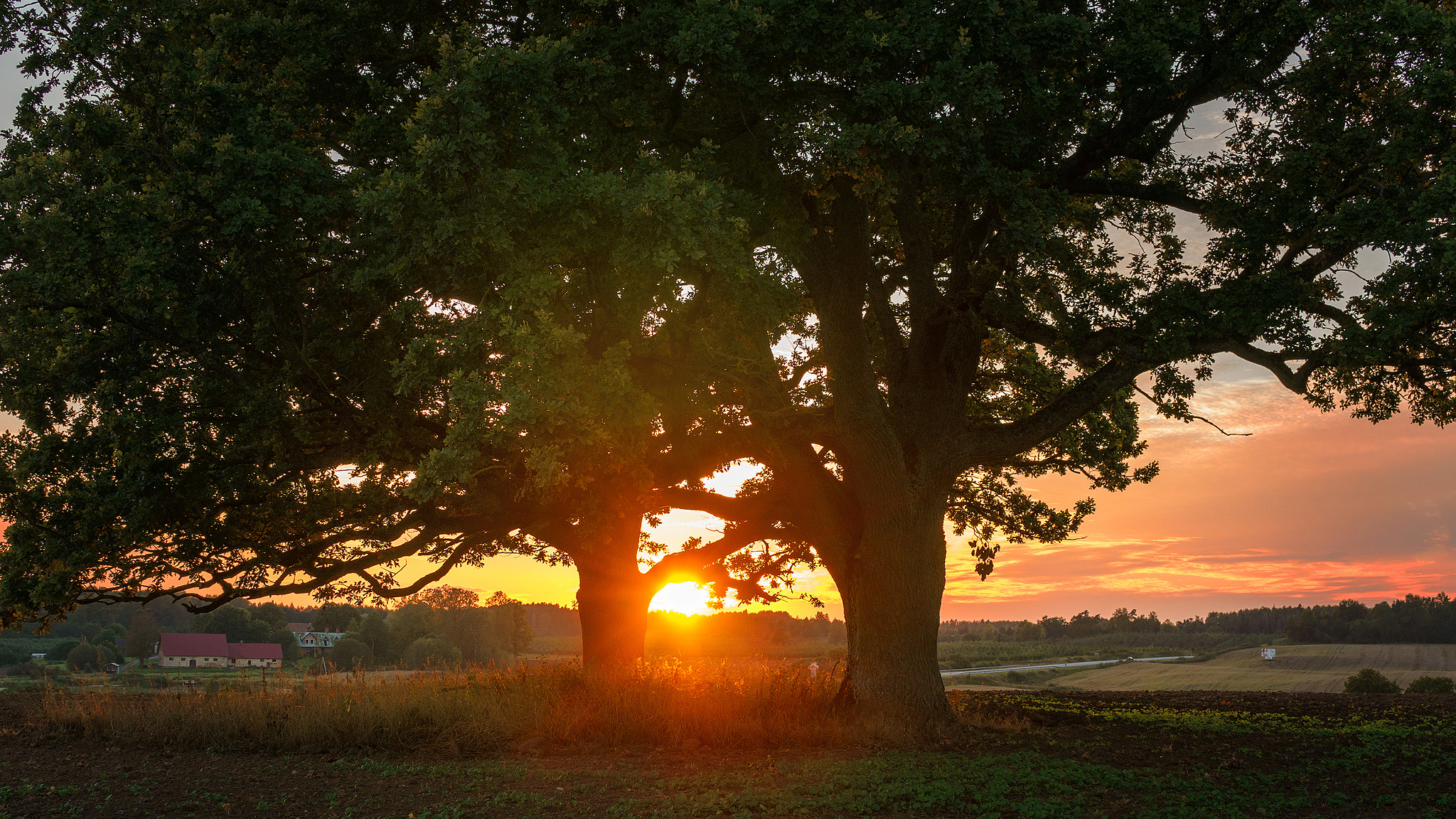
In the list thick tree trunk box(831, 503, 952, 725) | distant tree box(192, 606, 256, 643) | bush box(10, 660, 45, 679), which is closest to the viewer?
thick tree trunk box(831, 503, 952, 725)

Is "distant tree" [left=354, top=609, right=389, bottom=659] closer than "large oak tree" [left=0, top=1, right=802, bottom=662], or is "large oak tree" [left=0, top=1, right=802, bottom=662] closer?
"large oak tree" [left=0, top=1, right=802, bottom=662]

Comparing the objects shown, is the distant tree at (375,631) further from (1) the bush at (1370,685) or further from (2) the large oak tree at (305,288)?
→ (1) the bush at (1370,685)

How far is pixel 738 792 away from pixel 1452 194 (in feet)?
31.4

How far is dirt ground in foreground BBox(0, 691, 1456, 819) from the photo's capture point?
24.6 feet

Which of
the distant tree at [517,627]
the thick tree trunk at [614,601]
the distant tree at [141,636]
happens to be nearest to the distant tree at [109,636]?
the distant tree at [141,636]

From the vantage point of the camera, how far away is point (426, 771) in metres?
9.38

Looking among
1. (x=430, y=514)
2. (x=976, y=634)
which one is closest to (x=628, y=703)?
(x=430, y=514)

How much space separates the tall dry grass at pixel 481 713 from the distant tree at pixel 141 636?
54539 mm

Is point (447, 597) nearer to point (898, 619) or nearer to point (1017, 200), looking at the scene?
point (898, 619)

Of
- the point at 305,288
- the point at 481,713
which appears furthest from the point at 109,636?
the point at 481,713

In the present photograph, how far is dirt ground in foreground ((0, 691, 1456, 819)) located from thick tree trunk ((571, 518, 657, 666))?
20.4ft

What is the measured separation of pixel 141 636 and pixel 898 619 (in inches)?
2548

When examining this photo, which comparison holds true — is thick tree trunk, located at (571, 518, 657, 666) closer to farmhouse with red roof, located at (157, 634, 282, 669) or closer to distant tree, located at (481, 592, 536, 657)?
distant tree, located at (481, 592, 536, 657)

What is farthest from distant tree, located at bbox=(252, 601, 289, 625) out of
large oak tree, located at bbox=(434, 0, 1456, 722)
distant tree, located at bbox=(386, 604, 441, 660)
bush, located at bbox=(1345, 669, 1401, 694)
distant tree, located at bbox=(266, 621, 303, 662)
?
bush, located at bbox=(1345, 669, 1401, 694)
